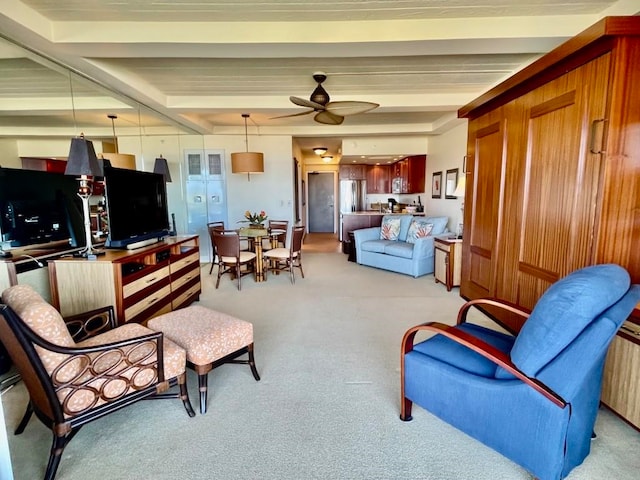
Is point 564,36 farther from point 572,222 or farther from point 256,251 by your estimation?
point 256,251

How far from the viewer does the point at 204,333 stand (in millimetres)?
2051

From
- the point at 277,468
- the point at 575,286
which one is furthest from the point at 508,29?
the point at 277,468

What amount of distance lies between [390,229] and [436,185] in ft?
4.52

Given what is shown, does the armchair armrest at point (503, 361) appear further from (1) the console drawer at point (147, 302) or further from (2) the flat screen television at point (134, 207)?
(2) the flat screen television at point (134, 207)

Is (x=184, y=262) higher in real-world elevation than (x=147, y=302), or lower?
higher

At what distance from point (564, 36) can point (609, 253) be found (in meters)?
1.77

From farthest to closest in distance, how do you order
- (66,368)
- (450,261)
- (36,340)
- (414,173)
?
(414,173)
(450,261)
(66,368)
(36,340)

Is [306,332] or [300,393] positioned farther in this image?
[306,332]

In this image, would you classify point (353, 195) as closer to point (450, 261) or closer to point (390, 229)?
point (390, 229)

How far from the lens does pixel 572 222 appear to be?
219 cm

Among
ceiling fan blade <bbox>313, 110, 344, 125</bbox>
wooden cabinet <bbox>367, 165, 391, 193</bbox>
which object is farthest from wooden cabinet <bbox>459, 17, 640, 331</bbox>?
wooden cabinet <bbox>367, 165, 391, 193</bbox>

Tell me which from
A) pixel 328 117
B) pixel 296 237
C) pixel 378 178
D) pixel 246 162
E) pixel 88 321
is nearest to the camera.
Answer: pixel 88 321

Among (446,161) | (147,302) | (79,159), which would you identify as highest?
(446,161)

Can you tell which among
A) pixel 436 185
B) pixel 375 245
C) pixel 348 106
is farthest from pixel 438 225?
pixel 348 106
